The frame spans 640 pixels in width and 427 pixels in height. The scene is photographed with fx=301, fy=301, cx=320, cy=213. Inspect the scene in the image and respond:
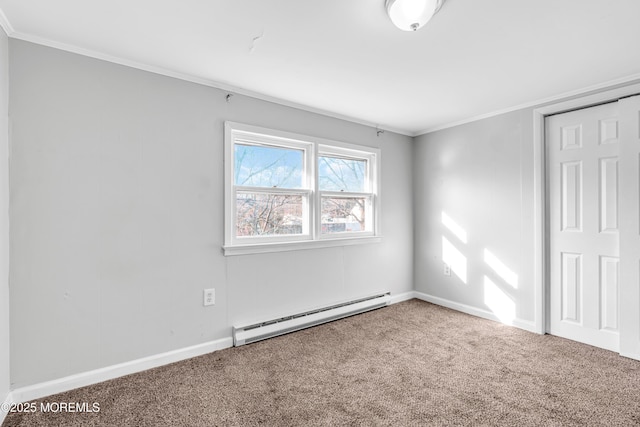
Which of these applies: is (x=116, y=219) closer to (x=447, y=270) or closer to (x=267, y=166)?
(x=267, y=166)

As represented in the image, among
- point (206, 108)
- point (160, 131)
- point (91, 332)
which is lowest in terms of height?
point (91, 332)

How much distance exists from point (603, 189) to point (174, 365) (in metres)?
3.75

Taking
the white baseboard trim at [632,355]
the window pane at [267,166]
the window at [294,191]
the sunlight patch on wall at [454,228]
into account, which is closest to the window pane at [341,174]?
the window at [294,191]

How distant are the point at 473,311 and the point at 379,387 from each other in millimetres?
1946

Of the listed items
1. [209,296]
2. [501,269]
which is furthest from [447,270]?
[209,296]

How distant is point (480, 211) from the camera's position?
335cm

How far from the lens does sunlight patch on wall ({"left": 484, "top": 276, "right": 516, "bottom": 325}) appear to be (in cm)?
310

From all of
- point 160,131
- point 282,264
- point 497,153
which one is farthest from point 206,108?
point 497,153

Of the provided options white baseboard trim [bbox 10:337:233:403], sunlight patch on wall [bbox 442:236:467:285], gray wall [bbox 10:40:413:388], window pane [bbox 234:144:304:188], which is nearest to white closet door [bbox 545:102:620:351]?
sunlight patch on wall [bbox 442:236:467:285]

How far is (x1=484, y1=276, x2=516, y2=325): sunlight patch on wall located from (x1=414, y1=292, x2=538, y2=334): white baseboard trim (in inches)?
1.6

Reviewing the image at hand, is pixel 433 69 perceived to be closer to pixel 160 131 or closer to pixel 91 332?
pixel 160 131

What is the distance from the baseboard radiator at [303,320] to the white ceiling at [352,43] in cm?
209

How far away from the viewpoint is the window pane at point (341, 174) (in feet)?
10.8

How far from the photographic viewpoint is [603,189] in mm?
2545
